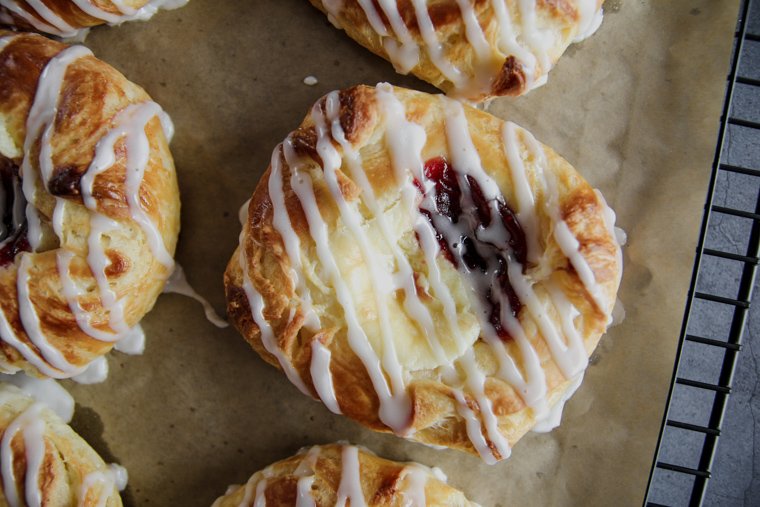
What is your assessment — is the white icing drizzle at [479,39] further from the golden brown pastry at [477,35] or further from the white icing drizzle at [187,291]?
the white icing drizzle at [187,291]

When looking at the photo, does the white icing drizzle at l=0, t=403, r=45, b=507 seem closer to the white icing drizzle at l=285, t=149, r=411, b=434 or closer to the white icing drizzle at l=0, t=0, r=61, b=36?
the white icing drizzle at l=285, t=149, r=411, b=434

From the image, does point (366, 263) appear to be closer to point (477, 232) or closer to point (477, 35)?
point (477, 232)

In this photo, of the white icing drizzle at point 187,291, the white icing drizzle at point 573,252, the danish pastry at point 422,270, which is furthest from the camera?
the white icing drizzle at point 187,291

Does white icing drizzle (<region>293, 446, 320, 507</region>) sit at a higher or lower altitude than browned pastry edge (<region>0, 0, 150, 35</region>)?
lower

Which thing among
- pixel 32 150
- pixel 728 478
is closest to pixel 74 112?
pixel 32 150

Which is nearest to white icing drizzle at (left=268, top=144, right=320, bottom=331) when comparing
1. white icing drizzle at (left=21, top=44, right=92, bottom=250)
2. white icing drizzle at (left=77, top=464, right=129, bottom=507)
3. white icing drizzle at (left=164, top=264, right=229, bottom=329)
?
white icing drizzle at (left=164, top=264, right=229, bottom=329)

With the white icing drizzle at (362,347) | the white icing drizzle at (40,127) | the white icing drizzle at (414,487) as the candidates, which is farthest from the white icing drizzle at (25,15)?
the white icing drizzle at (414,487)

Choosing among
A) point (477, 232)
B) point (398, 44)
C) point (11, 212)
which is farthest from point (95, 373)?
point (398, 44)
